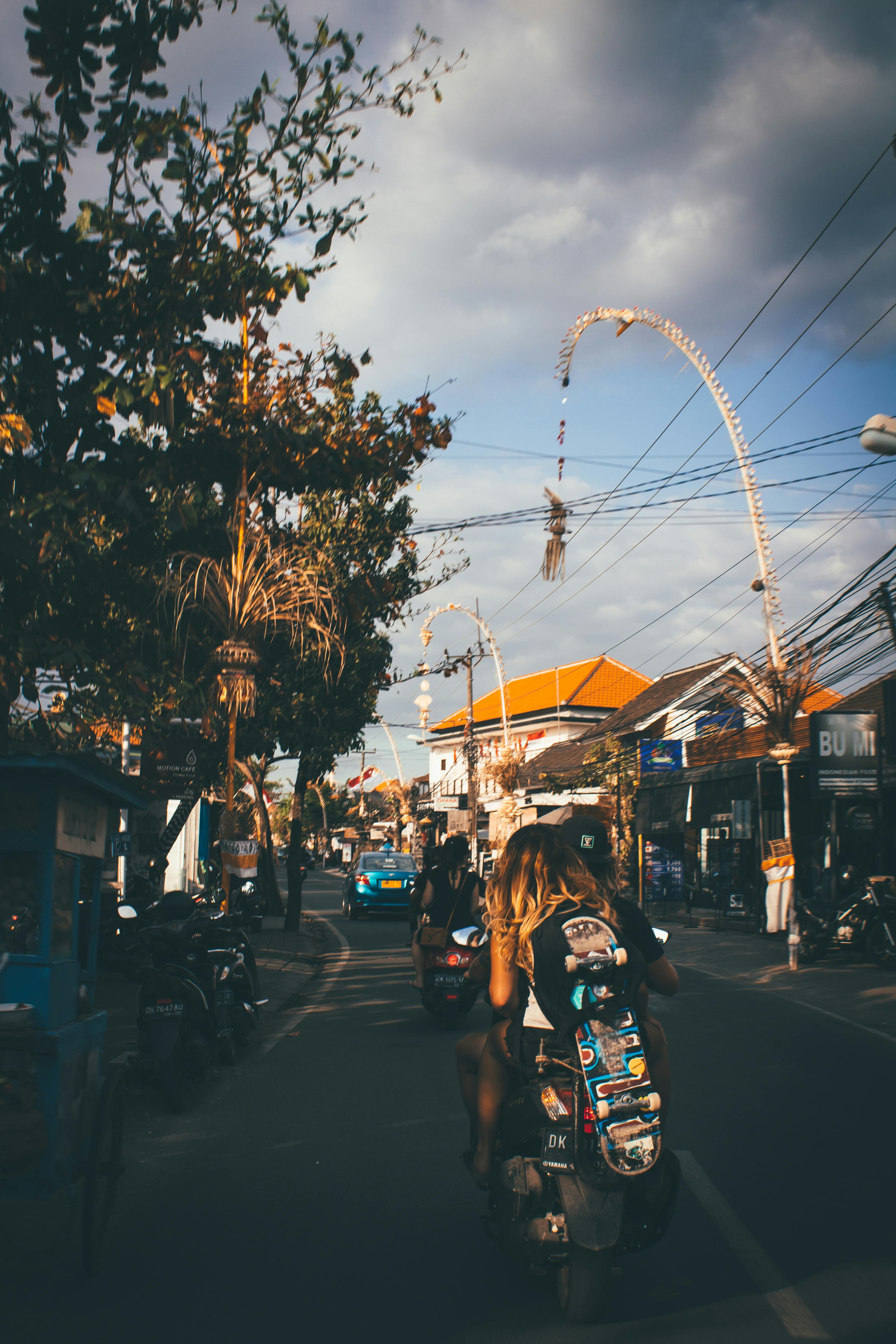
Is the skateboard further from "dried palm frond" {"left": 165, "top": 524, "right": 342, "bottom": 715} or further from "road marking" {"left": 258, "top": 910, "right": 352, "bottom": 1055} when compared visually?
"dried palm frond" {"left": 165, "top": 524, "right": 342, "bottom": 715}

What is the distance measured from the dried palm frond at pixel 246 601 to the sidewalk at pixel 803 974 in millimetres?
6735

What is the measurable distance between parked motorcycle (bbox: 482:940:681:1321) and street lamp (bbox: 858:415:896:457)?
8.84 meters

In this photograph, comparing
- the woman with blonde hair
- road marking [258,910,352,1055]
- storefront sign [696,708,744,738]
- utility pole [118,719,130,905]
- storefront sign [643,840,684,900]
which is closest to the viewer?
the woman with blonde hair

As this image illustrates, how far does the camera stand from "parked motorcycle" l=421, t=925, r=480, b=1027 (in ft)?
34.2

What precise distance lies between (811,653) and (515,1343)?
16539mm

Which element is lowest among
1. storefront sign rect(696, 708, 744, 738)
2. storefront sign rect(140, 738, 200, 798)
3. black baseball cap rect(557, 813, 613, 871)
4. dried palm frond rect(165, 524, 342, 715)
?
black baseball cap rect(557, 813, 613, 871)

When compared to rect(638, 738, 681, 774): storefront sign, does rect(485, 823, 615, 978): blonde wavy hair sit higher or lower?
lower

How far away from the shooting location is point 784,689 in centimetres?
1911

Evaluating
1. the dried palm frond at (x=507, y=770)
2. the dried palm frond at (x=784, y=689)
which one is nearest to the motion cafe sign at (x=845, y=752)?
the dried palm frond at (x=784, y=689)

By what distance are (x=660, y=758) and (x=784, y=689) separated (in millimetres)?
14916

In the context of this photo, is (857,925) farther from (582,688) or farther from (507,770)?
(582,688)

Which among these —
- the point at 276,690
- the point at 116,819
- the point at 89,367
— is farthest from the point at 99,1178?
the point at 276,690

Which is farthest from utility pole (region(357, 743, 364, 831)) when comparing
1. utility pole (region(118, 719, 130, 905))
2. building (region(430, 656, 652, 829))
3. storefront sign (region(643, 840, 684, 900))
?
utility pole (region(118, 719, 130, 905))

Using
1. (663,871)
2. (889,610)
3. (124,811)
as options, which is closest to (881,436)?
(889,610)
